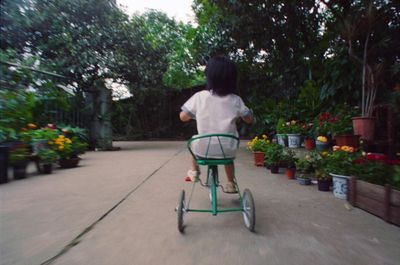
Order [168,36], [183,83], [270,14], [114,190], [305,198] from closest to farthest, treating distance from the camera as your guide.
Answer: [305,198]
[114,190]
[270,14]
[183,83]
[168,36]

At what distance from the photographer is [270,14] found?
750cm

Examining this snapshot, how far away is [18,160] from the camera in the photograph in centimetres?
402

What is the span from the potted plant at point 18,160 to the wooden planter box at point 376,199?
4045 mm

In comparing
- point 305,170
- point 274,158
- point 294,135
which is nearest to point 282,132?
point 294,135

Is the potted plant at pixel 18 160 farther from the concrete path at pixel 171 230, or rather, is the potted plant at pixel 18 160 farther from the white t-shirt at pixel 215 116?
the white t-shirt at pixel 215 116

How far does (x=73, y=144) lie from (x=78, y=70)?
3.48 metres

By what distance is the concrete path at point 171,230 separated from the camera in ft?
5.79

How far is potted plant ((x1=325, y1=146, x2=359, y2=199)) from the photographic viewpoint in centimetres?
306

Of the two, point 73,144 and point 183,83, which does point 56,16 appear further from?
point 183,83

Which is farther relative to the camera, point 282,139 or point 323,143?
point 282,139

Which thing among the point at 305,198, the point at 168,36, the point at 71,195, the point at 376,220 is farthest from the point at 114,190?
the point at 168,36

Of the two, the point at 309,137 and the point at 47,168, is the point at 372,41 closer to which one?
the point at 309,137

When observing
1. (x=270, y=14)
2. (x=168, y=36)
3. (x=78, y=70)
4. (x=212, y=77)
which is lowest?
(x=212, y=77)

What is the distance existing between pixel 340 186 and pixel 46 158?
13.3 ft
